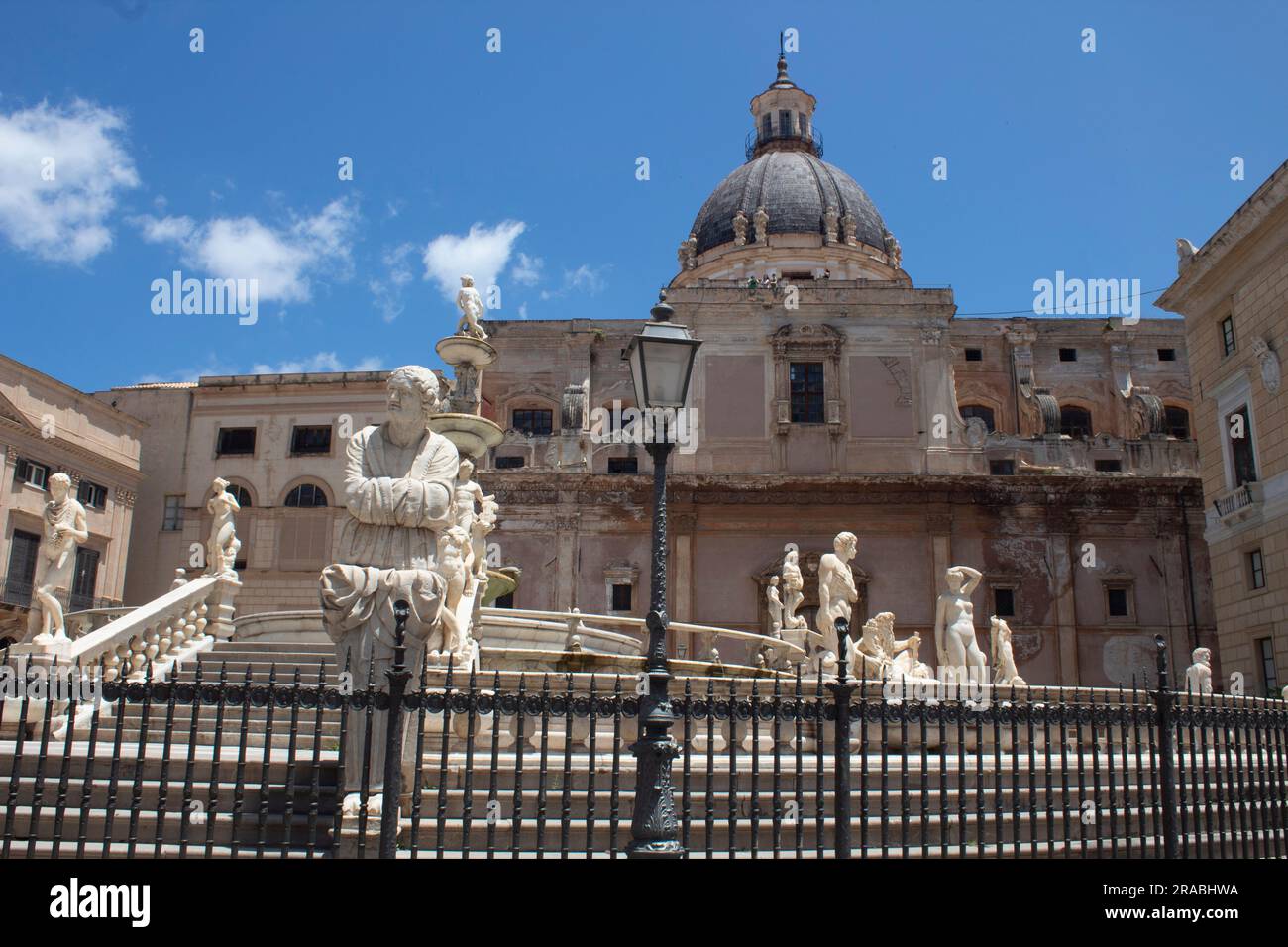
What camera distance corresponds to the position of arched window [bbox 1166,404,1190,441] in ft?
120

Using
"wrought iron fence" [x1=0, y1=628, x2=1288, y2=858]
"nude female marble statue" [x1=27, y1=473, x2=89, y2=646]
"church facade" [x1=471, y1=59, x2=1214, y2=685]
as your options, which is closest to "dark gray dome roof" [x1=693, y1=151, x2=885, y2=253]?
"church facade" [x1=471, y1=59, x2=1214, y2=685]

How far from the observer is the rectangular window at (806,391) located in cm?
3369

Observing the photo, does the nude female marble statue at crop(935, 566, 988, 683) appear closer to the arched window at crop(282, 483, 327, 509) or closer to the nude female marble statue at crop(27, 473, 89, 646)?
the nude female marble statue at crop(27, 473, 89, 646)

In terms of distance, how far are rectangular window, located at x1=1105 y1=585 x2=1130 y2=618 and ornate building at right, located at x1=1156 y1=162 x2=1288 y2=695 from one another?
7.78 meters

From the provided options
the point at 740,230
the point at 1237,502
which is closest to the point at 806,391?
the point at 740,230

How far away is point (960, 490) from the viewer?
3203 cm

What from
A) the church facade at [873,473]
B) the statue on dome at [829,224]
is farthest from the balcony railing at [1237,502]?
the statue on dome at [829,224]

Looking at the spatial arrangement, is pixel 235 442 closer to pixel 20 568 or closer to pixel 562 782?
pixel 20 568

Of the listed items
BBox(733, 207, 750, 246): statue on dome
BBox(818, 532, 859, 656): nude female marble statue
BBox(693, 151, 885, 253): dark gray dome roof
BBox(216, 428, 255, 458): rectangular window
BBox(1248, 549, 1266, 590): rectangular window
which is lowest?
BBox(818, 532, 859, 656): nude female marble statue

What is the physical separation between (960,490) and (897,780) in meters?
25.2

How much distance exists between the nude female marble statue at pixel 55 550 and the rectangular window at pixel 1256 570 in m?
21.3

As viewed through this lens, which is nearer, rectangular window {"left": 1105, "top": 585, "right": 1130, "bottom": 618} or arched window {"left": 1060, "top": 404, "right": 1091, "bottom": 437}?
rectangular window {"left": 1105, "top": 585, "right": 1130, "bottom": 618}

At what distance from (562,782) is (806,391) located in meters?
27.9
